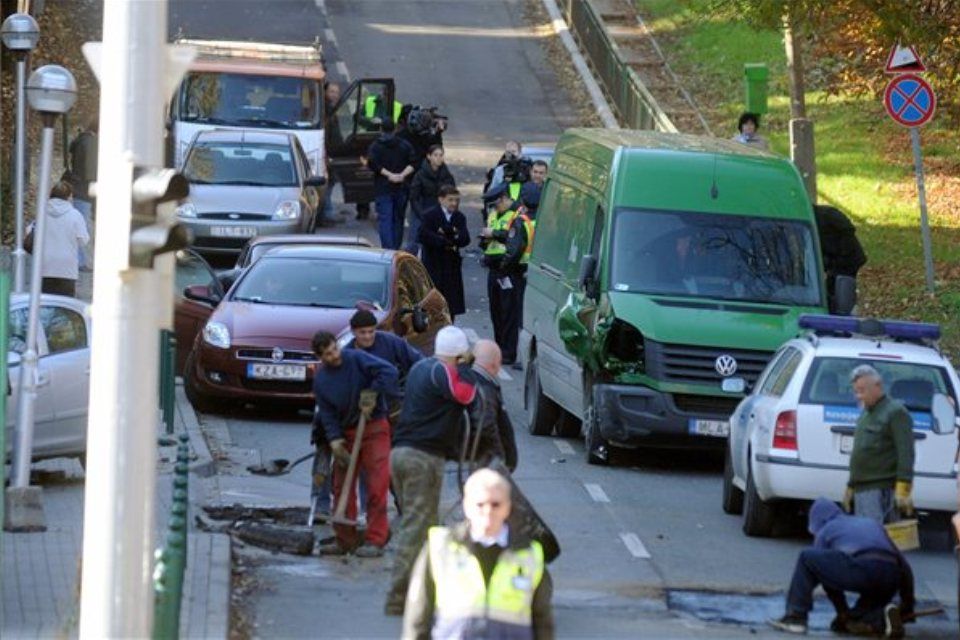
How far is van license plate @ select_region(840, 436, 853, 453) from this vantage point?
1573 centimetres

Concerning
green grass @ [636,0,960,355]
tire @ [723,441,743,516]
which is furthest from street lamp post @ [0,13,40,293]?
green grass @ [636,0,960,355]

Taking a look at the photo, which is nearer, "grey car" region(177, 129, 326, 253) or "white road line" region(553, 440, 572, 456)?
"white road line" region(553, 440, 572, 456)

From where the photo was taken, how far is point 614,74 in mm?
43781

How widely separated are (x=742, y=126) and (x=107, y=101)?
19034 mm

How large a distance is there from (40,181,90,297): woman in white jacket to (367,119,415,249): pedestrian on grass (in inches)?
243

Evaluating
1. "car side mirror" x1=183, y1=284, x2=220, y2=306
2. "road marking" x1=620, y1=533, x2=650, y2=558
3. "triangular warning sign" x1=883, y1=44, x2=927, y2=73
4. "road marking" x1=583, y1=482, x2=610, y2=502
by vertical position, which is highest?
"triangular warning sign" x1=883, y1=44, x2=927, y2=73

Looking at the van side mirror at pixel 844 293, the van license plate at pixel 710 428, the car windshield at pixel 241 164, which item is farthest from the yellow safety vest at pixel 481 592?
the car windshield at pixel 241 164

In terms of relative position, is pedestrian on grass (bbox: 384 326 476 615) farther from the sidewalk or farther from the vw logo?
the vw logo

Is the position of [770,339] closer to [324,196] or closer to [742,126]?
[742,126]

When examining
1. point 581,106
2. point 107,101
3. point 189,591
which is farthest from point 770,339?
point 581,106

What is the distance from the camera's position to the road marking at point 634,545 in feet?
51.0

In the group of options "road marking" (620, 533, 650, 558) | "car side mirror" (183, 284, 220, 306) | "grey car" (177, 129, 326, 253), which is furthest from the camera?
"grey car" (177, 129, 326, 253)

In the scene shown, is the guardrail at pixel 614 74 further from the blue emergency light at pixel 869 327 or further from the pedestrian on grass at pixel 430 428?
the pedestrian on grass at pixel 430 428

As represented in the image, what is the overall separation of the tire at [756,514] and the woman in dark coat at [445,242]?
9086mm
